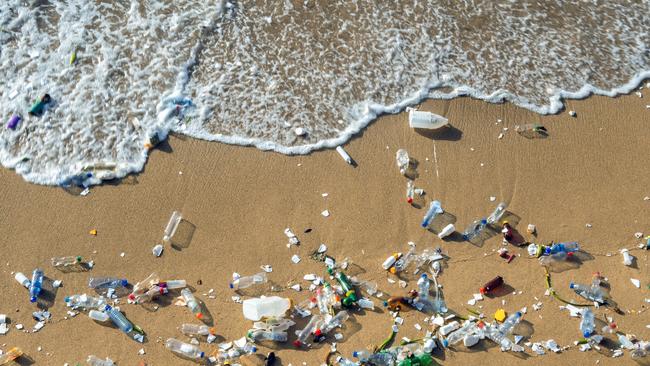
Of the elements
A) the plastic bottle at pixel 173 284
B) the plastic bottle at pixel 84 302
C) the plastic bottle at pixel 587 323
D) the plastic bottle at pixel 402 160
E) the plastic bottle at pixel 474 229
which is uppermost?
the plastic bottle at pixel 402 160

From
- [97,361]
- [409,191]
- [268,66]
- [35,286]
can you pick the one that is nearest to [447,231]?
[409,191]

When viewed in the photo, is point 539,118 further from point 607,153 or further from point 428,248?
point 428,248

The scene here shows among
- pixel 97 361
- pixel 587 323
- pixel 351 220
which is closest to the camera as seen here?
pixel 97 361

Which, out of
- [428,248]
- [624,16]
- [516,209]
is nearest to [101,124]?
[428,248]

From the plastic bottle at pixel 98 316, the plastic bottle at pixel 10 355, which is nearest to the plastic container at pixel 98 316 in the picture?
the plastic bottle at pixel 98 316

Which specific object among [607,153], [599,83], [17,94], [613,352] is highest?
[17,94]

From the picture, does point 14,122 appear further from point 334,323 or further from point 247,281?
point 334,323

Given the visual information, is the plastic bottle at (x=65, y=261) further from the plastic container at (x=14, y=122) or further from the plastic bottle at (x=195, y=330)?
the plastic container at (x=14, y=122)
